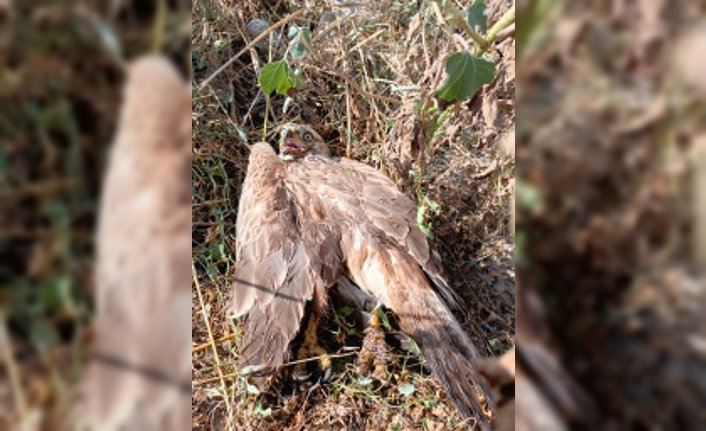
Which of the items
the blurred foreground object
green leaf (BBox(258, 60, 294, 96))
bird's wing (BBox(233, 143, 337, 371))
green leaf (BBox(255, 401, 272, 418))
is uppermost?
the blurred foreground object

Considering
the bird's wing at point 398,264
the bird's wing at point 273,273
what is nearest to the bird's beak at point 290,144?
the bird's wing at point 398,264

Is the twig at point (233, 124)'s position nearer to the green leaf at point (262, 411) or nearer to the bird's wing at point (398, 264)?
the bird's wing at point (398, 264)

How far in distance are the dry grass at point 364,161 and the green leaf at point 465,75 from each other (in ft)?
0.50

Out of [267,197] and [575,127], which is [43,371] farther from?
[267,197]

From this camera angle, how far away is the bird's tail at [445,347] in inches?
66.1

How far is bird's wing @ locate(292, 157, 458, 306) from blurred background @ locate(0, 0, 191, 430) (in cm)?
166

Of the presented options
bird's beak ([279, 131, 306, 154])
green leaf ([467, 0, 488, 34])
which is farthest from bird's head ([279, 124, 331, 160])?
green leaf ([467, 0, 488, 34])

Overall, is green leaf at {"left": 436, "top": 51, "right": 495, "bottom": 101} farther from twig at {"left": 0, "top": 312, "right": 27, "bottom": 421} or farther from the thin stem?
twig at {"left": 0, "top": 312, "right": 27, "bottom": 421}

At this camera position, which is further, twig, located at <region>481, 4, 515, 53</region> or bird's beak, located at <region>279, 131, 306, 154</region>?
bird's beak, located at <region>279, 131, 306, 154</region>

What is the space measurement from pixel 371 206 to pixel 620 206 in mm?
1874

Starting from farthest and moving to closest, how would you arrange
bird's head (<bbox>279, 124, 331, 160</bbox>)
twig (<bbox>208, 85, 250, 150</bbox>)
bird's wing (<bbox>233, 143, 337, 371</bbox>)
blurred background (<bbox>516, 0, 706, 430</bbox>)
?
twig (<bbox>208, 85, 250, 150</bbox>) → bird's head (<bbox>279, 124, 331, 160</bbox>) → bird's wing (<bbox>233, 143, 337, 371</bbox>) → blurred background (<bbox>516, 0, 706, 430</bbox>)

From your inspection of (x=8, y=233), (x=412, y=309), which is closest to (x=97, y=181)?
(x=8, y=233)

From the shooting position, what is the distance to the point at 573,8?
277mm

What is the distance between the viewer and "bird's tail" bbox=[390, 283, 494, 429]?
1.68 metres
